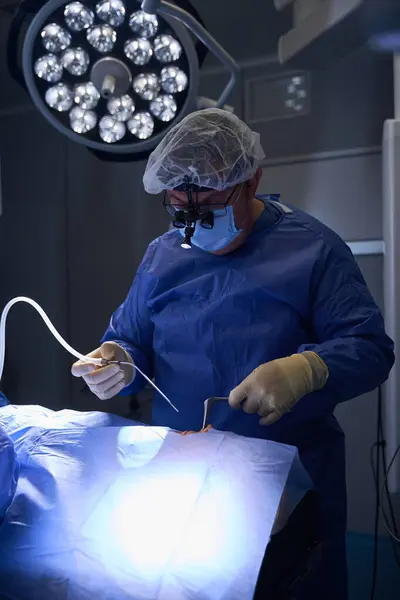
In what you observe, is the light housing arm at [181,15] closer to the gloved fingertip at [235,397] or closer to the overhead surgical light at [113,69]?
the overhead surgical light at [113,69]

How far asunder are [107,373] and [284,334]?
414mm

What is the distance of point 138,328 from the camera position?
1.49 meters

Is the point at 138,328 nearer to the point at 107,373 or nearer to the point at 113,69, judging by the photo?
the point at 107,373

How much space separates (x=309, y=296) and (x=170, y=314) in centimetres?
34

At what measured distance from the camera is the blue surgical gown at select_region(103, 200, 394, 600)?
1201mm

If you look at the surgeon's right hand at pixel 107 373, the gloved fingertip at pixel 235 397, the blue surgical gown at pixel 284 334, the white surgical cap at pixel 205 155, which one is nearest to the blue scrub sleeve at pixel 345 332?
the blue surgical gown at pixel 284 334

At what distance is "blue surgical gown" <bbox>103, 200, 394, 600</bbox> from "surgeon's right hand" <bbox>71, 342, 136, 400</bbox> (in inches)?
3.4

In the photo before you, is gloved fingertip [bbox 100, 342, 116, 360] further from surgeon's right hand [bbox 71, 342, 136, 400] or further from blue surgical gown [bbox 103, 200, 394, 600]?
blue surgical gown [bbox 103, 200, 394, 600]

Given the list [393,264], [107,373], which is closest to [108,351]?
[107,373]

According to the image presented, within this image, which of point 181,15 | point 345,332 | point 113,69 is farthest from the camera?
point 113,69

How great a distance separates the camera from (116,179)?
2666 millimetres

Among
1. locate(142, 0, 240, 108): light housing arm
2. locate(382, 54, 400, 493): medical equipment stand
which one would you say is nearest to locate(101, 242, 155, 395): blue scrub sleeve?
locate(142, 0, 240, 108): light housing arm

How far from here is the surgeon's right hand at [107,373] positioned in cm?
131

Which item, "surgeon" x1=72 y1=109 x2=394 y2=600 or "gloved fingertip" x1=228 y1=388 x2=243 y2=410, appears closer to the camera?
"gloved fingertip" x1=228 y1=388 x2=243 y2=410
